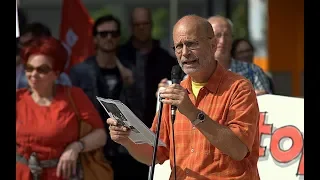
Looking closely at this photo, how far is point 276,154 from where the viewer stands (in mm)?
6473

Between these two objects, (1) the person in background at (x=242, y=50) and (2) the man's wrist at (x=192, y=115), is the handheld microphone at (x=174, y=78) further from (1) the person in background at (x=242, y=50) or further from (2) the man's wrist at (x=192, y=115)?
(1) the person in background at (x=242, y=50)

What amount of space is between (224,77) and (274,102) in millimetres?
2069

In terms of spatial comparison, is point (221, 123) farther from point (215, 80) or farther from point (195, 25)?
point (195, 25)

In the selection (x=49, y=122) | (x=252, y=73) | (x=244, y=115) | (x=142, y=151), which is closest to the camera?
(x=244, y=115)

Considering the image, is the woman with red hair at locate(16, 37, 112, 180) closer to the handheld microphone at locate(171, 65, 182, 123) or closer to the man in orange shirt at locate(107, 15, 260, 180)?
the man in orange shirt at locate(107, 15, 260, 180)

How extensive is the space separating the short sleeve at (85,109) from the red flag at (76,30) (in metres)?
1.76

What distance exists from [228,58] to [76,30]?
101 inches

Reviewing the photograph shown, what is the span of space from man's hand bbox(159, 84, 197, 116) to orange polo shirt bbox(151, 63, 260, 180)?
23 centimetres

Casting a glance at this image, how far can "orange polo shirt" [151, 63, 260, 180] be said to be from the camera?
4.42m

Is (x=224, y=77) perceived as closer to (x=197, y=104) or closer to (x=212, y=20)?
(x=197, y=104)

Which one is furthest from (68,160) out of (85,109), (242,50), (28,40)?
(242,50)

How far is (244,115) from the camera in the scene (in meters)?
4.41

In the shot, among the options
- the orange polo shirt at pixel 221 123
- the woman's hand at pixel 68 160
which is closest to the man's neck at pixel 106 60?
the woman's hand at pixel 68 160

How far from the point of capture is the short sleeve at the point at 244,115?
438 centimetres
